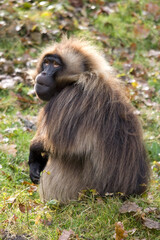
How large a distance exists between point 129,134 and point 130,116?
0.19 m

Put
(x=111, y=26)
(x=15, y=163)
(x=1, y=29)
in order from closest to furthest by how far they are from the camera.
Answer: (x=15, y=163) → (x=1, y=29) → (x=111, y=26)

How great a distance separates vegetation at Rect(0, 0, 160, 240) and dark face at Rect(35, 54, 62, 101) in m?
0.92

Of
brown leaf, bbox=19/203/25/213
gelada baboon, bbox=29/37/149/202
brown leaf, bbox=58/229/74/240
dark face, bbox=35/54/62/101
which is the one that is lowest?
brown leaf, bbox=58/229/74/240

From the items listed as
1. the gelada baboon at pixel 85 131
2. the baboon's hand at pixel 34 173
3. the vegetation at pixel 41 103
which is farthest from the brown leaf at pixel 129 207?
the baboon's hand at pixel 34 173

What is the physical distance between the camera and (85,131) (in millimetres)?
3520

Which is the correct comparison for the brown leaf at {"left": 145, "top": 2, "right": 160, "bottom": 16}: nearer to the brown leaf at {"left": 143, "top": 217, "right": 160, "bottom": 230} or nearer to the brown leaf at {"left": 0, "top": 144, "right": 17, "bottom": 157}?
the brown leaf at {"left": 0, "top": 144, "right": 17, "bottom": 157}

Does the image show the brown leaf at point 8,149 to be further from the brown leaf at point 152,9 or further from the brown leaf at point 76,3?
the brown leaf at point 152,9

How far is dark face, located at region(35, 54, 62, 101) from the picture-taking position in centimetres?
379

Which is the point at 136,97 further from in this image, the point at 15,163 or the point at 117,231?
the point at 117,231

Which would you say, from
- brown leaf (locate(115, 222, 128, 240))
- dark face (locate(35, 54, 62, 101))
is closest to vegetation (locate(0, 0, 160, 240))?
brown leaf (locate(115, 222, 128, 240))

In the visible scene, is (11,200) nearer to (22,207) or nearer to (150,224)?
(22,207)

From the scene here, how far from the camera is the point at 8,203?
368 cm

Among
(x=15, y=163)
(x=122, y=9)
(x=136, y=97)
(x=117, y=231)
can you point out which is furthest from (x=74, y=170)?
(x=122, y=9)

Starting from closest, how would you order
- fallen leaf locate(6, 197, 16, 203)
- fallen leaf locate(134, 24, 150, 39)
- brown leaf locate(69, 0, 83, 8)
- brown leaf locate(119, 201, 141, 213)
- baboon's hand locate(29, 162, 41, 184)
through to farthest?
brown leaf locate(119, 201, 141, 213) < fallen leaf locate(6, 197, 16, 203) < baboon's hand locate(29, 162, 41, 184) < fallen leaf locate(134, 24, 150, 39) < brown leaf locate(69, 0, 83, 8)
